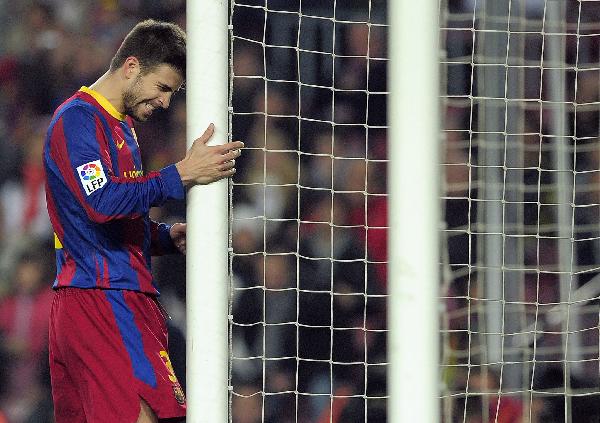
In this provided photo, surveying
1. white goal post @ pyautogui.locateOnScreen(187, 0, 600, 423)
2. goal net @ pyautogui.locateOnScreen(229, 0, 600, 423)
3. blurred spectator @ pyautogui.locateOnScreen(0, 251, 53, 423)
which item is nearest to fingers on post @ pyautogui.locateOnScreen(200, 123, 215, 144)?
white goal post @ pyautogui.locateOnScreen(187, 0, 600, 423)

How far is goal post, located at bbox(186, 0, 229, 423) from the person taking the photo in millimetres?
2211

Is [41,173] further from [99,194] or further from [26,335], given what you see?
[99,194]

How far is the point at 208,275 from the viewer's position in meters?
2.22

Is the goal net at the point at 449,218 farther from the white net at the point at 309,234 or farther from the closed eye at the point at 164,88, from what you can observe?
the closed eye at the point at 164,88

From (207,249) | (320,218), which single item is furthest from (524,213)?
(207,249)

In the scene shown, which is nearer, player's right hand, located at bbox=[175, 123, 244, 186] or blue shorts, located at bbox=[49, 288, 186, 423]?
player's right hand, located at bbox=[175, 123, 244, 186]

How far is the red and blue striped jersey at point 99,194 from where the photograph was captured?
237 cm

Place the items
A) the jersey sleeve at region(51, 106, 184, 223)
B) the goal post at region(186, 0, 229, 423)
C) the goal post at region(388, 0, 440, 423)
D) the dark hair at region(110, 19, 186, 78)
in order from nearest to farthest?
the goal post at region(388, 0, 440, 423) → the goal post at region(186, 0, 229, 423) → the jersey sleeve at region(51, 106, 184, 223) → the dark hair at region(110, 19, 186, 78)

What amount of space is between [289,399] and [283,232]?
548 mm

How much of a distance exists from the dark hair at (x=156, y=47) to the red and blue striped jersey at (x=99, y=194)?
12 centimetres

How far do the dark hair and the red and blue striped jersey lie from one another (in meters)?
0.12

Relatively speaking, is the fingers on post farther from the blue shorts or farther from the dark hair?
the blue shorts

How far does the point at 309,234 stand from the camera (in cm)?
385

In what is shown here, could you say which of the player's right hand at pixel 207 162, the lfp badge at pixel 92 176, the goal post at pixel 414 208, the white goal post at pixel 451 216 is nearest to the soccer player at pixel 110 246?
the lfp badge at pixel 92 176
